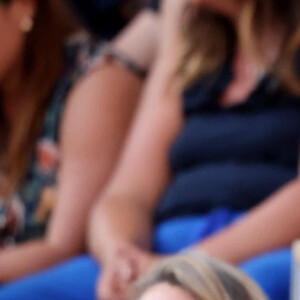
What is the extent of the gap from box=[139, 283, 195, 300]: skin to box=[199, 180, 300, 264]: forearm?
10.0 inches

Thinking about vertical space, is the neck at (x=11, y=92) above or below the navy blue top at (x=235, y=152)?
above

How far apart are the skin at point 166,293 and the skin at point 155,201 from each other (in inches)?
9.2

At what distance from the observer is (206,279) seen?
0.51 meters

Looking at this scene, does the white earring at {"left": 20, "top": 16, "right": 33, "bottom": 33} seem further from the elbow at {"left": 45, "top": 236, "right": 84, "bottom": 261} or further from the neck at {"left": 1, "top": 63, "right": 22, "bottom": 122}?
the elbow at {"left": 45, "top": 236, "right": 84, "bottom": 261}

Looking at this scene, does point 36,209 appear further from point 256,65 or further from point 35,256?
point 256,65

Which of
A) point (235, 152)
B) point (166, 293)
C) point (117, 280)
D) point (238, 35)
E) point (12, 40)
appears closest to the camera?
point (166, 293)

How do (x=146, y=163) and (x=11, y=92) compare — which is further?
(x=11, y=92)

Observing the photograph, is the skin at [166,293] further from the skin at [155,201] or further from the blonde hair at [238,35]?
the blonde hair at [238,35]

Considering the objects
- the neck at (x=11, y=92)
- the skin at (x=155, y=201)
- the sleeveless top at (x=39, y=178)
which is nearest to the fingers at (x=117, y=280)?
the skin at (x=155, y=201)

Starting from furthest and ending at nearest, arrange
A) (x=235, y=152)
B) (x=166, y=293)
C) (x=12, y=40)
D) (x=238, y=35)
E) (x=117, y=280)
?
(x=12, y=40) < (x=238, y=35) < (x=235, y=152) < (x=117, y=280) < (x=166, y=293)

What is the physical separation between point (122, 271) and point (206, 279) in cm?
27

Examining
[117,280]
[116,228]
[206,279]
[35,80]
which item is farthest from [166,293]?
[35,80]

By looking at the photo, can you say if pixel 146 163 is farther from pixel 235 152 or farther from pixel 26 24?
pixel 26 24

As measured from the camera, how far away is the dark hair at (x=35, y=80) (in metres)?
1.11
